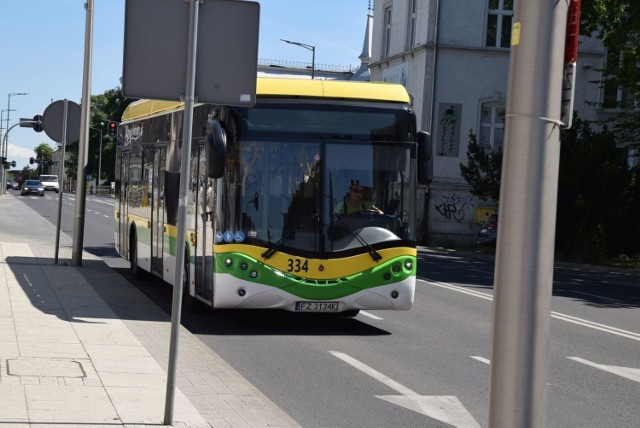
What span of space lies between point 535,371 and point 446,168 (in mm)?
47073

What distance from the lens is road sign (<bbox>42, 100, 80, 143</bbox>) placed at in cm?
2106

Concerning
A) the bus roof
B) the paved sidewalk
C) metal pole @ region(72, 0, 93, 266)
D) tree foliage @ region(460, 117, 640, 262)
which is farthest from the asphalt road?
tree foliage @ region(460, 117, 640, 262)

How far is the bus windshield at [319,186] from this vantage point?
13.9 meters

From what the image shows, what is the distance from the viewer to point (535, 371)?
16.7 feet

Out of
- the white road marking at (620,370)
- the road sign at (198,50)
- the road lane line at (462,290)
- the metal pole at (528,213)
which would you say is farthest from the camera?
the road lane line at (462,290)

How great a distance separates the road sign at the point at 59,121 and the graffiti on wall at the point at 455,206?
31.6 metres

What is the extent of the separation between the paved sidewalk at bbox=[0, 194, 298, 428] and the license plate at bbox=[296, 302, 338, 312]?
1.43 metres

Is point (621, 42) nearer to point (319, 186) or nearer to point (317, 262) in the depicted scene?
point (319, 186)

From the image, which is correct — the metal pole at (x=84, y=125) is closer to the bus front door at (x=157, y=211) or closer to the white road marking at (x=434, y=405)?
the bus front door at (x=157, y=211)

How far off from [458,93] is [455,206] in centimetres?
491

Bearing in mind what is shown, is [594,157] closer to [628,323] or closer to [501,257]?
[628,323]

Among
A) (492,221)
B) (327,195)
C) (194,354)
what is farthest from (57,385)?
(492,221)

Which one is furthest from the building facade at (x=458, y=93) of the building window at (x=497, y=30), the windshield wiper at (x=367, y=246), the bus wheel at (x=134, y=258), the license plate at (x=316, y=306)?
the license plate at (x=316, y=306)

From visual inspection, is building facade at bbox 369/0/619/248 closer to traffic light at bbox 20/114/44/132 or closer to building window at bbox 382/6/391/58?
building window at bbox 382/6/391/58
